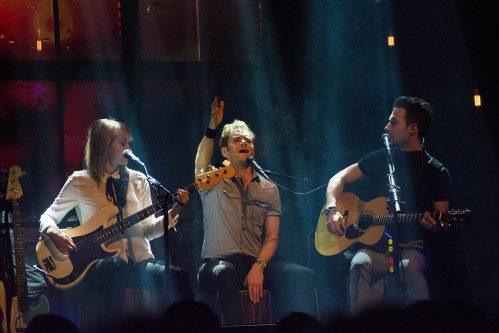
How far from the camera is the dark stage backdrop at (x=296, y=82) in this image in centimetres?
755

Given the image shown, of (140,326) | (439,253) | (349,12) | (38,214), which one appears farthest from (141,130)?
(140,326)

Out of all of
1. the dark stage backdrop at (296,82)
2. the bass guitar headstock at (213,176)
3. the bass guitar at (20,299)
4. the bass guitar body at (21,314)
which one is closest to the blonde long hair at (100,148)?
the bass guitar at (20,299)

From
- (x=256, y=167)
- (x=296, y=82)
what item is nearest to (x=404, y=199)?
(x=256, y=167)

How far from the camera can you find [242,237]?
21.1 ft

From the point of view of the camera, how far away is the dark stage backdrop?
7547mm

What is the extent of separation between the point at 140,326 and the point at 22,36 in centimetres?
410

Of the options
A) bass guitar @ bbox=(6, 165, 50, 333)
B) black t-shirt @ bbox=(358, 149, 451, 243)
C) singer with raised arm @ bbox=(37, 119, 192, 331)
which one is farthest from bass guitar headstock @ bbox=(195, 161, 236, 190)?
bass guitar @ bbox=(6, 165, 50, 333)

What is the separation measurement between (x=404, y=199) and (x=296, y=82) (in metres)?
1.84

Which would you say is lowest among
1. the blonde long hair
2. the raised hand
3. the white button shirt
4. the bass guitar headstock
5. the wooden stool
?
the wooden stool

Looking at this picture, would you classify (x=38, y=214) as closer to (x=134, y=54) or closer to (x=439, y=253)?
(x=134, y=54)

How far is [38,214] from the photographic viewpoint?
7.26 meters

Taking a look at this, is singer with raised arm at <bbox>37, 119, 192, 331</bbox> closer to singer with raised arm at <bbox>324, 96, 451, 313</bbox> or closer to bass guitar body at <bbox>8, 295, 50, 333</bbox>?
bass guitar body at <bbox>8, 295, 50, 333</bbox>

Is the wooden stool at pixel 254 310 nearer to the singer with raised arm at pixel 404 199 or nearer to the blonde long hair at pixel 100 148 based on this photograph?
the singer with raised arm at pixel 404 199

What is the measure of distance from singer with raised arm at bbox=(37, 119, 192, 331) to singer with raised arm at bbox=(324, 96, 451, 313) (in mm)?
1315
